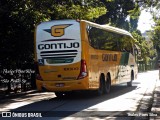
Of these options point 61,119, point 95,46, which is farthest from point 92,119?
point 95,46

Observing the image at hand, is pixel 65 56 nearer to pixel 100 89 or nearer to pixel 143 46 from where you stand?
pixel 100 89

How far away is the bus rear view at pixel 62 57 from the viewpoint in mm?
16500

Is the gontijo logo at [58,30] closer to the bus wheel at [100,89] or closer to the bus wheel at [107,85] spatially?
the bus wheel at [100,89]

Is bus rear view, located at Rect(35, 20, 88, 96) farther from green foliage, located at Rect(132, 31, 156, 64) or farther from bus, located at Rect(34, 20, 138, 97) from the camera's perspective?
green foliage, located at Rect(132, 31, 156, 64)

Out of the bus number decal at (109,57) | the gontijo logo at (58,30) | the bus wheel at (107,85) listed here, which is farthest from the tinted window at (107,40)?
the bus wheel at (107,85)

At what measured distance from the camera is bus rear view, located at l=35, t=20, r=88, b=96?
1650 cm

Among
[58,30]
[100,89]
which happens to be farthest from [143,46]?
[58,30]

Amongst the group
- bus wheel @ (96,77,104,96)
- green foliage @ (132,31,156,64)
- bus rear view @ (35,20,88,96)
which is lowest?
bus wheel @ (96,77,104,96)

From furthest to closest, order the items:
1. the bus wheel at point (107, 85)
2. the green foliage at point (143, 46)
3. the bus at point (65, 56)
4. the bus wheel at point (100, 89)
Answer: the green foliage at point (143, 46) → the bus wheel at point (107, 85) → the bus wheel at point (100, 89) → the bus at point (65, 56)

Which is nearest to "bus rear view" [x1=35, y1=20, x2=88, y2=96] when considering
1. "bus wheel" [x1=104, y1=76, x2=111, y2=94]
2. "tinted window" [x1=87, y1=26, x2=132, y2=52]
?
"tinted window" [x1=87, y1=26, x2=132, y2=52]

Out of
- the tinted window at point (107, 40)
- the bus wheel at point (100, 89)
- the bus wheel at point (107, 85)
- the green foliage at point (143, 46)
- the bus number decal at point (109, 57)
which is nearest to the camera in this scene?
the tinted window at point (107, 40)

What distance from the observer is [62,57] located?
16.6m

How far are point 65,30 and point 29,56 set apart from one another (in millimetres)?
6023

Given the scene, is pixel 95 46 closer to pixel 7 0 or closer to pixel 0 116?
pixel 7 0
